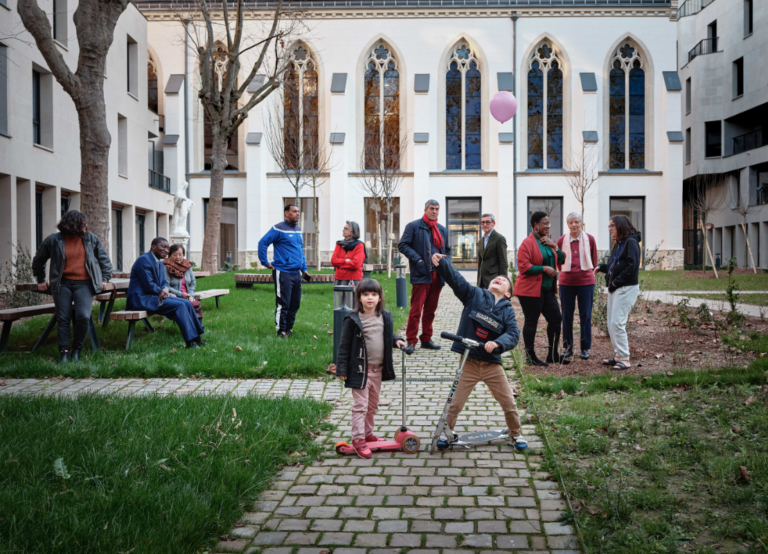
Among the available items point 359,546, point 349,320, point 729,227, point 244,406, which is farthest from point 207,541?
point 729,227

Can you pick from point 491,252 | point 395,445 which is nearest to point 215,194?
point 491,252

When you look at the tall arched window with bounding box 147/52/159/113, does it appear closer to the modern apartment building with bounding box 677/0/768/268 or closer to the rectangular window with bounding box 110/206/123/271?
the rectangular window with bounding box 110/206/123/271

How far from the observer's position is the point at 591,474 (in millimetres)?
3996

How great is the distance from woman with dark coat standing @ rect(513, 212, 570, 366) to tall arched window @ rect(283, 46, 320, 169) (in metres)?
26.0

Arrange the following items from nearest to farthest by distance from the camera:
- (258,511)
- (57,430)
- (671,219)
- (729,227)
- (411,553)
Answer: (411,553), (258,511), (57,430), (671,219), (729,227)

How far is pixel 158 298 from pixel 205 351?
4.01ft

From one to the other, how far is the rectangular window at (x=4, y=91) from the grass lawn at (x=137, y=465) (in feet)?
48.6

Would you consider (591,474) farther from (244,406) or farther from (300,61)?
(300,61)

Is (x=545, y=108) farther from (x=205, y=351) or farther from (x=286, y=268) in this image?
(x=205, y=351)

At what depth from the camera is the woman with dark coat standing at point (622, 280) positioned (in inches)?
286

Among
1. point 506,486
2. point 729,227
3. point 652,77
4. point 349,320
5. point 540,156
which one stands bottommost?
point 506,486

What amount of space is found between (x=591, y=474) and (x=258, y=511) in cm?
207

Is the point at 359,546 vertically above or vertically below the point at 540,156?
below

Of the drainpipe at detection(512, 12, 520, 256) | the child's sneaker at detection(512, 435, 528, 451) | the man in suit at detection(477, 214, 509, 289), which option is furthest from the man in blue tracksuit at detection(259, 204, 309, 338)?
the drainpipe at detection(512, 12, 520, 256)
